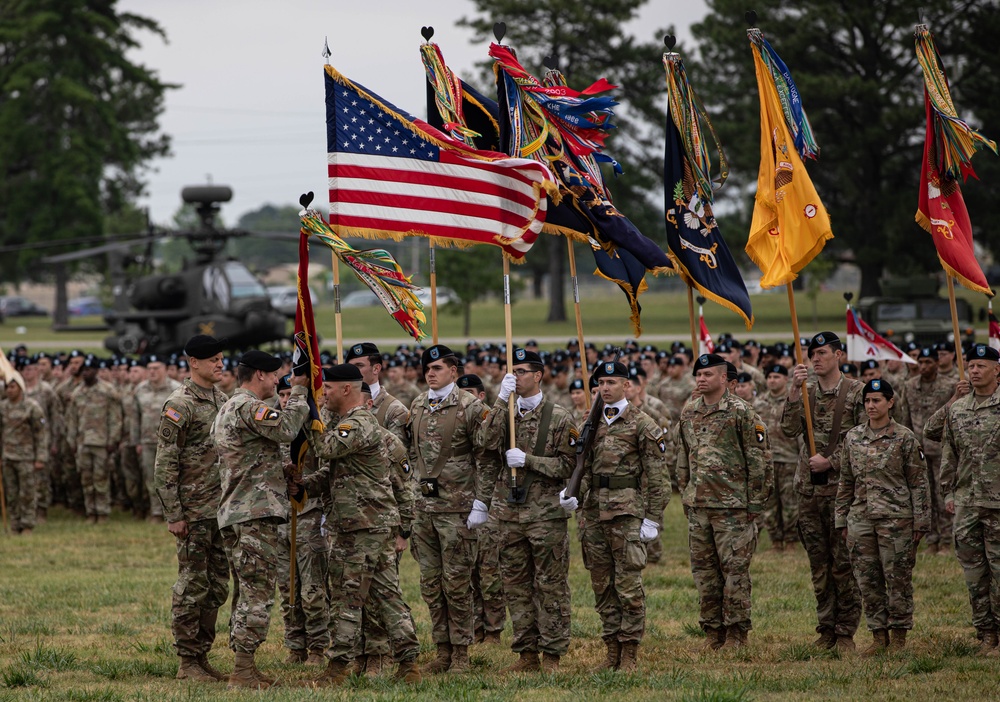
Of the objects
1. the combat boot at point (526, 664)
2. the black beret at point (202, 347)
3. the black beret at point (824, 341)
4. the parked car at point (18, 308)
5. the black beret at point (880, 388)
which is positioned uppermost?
the parked car at point (18, 308)

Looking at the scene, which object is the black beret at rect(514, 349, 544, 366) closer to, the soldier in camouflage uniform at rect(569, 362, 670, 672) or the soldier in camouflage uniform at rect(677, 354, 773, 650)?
the soldier in camouflage uniform at rect(569, 362, 670, 672)

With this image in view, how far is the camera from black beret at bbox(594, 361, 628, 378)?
8.66m

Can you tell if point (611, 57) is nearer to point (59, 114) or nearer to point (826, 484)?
point (59, 114)

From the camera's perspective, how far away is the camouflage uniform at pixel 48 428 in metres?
16.6

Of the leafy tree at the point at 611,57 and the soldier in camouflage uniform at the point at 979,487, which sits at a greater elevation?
the leafy tree at the point at 611,57

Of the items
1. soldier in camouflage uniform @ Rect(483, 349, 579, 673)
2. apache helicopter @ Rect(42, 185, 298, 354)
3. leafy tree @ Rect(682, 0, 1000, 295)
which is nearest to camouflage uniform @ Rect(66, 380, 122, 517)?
apache helicopter @ Rect(42, 185, 298, 354)

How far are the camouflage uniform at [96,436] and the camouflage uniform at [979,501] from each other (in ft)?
36.6

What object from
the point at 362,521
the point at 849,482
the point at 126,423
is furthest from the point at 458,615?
the point at 126,423

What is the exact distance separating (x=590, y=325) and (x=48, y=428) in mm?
28007

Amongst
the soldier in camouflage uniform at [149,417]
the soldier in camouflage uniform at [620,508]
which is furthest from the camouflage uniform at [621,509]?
the soldier in camouflage uniform at [149,417]

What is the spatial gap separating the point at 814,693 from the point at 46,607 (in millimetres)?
6934

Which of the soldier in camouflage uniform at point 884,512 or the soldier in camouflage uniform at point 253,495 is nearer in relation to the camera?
the soldier in camouflage uniform at point 253,495

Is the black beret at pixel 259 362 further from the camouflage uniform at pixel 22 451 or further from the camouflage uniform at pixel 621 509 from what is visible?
the camouflage uniform at pixel 22 451

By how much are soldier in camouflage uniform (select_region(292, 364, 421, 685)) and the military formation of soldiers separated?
16 mm
